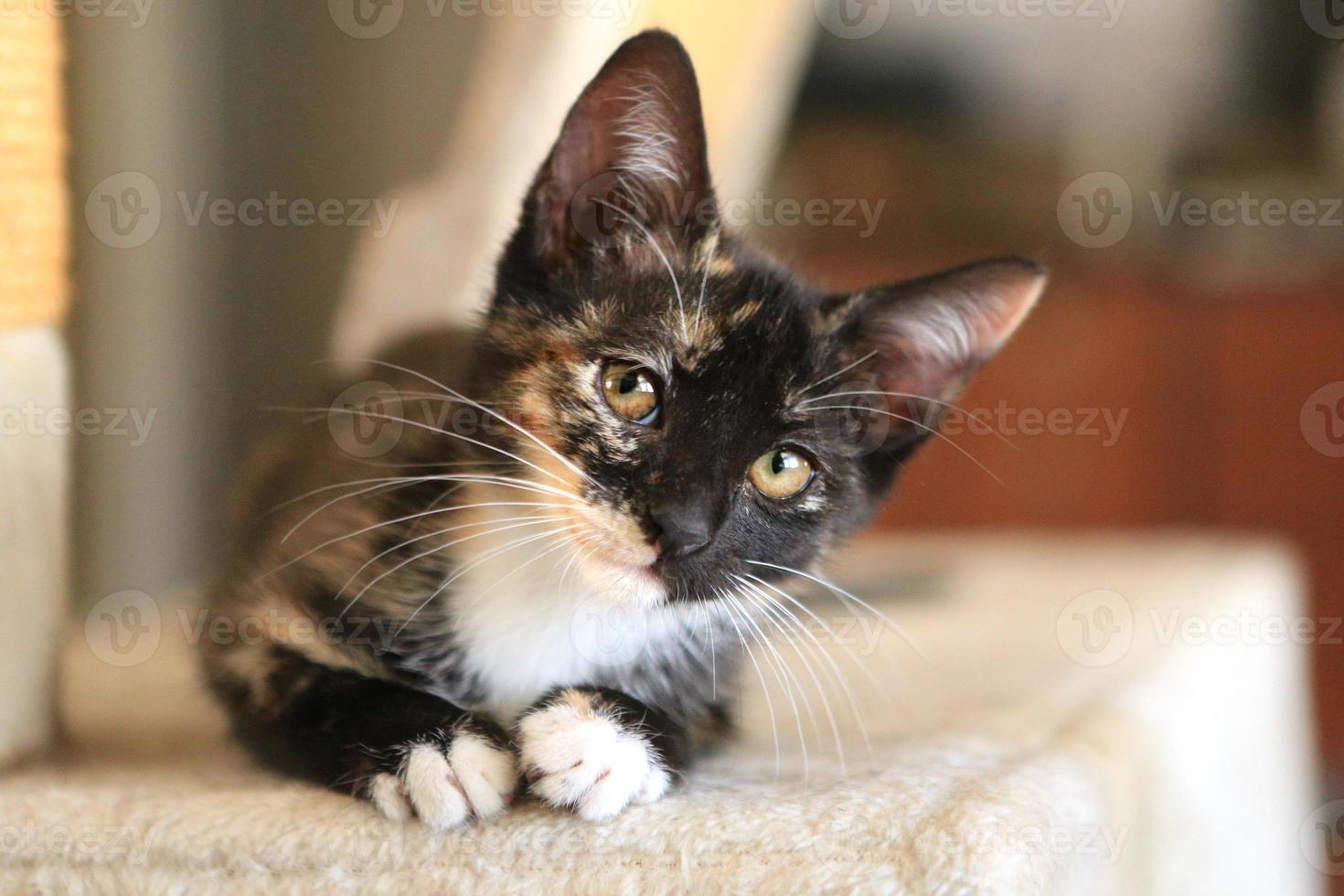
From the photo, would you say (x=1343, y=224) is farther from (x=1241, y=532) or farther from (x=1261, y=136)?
(x=1241, y=532)

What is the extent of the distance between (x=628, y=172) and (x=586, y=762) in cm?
57

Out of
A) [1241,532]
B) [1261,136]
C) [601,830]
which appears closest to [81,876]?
[601,830]

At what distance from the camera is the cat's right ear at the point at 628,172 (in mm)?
1009

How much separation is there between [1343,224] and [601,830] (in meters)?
3.05

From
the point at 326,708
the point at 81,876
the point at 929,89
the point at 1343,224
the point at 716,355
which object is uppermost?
the point at 929,89

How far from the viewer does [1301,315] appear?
2984 mm
